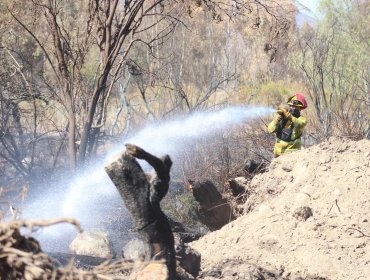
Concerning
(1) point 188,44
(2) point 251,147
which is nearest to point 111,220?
(2) point 251,147

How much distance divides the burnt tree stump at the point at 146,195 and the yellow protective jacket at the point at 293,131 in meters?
5.71

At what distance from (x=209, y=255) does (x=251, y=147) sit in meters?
6.87

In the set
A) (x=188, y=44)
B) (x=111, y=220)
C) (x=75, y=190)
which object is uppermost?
(x=188, y=44)

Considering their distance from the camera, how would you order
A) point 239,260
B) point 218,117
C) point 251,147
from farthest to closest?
point 218,117
point 251,147
point 239,260

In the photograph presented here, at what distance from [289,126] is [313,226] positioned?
3.40m

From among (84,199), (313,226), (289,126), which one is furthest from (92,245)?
(289,126)

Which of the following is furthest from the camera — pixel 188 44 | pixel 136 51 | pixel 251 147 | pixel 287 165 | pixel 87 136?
pixel 188 44

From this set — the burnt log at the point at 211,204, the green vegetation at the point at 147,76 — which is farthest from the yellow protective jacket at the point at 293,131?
the burnt log at the point at 211,204

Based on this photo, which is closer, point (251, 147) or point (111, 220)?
point (111, 220)

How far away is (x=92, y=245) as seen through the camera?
365 inches

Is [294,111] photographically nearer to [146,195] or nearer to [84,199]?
[84,199]

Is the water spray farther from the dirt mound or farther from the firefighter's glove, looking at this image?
the firefighter's glove

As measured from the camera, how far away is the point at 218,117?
16.1 m

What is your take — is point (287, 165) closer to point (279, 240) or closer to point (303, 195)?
point (303, 195)
